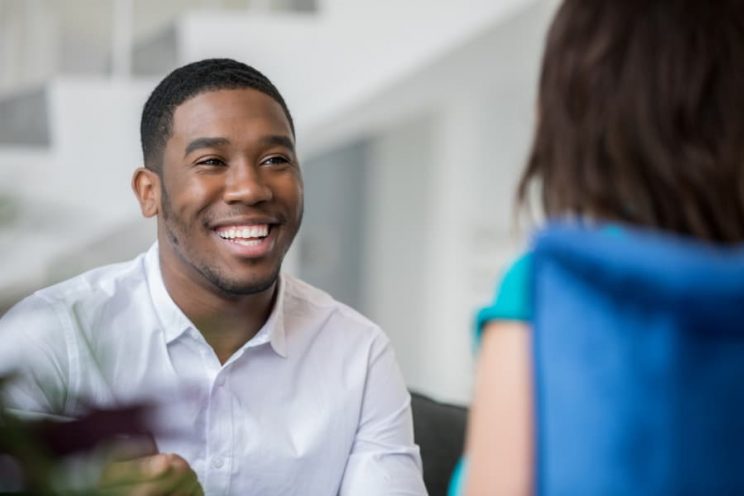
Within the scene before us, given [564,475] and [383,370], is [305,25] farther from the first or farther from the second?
[564,475]

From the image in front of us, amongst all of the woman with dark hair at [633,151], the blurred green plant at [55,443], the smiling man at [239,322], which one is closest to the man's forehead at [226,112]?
the smiling man at [239,322]

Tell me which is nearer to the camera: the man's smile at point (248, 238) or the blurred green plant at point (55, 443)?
the blurred green plant at point (55, 443)

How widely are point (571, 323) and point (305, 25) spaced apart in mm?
2620

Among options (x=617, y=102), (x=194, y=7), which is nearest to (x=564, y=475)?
(x=617, y=102)

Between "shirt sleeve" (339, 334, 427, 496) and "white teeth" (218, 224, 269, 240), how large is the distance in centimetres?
26

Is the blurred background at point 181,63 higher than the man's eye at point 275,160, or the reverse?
the blurred background at point 181,63

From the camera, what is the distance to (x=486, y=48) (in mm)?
3834

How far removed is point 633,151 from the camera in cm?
88

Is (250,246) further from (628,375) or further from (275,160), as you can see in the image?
(628,375)

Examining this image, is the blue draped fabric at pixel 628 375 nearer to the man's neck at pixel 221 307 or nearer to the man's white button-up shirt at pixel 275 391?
the man's white button-up shirt at pixel 275 391

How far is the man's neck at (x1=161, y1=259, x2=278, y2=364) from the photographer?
1.65 metres

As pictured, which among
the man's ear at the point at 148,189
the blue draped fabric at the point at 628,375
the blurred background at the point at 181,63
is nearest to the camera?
the blue draped fabric at the point at 628,375

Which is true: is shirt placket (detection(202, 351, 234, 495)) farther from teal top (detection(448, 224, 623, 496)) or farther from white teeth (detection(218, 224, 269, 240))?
teal top (detection(448, 224, 623, 496))

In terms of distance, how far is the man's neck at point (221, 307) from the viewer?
165 centimetres
